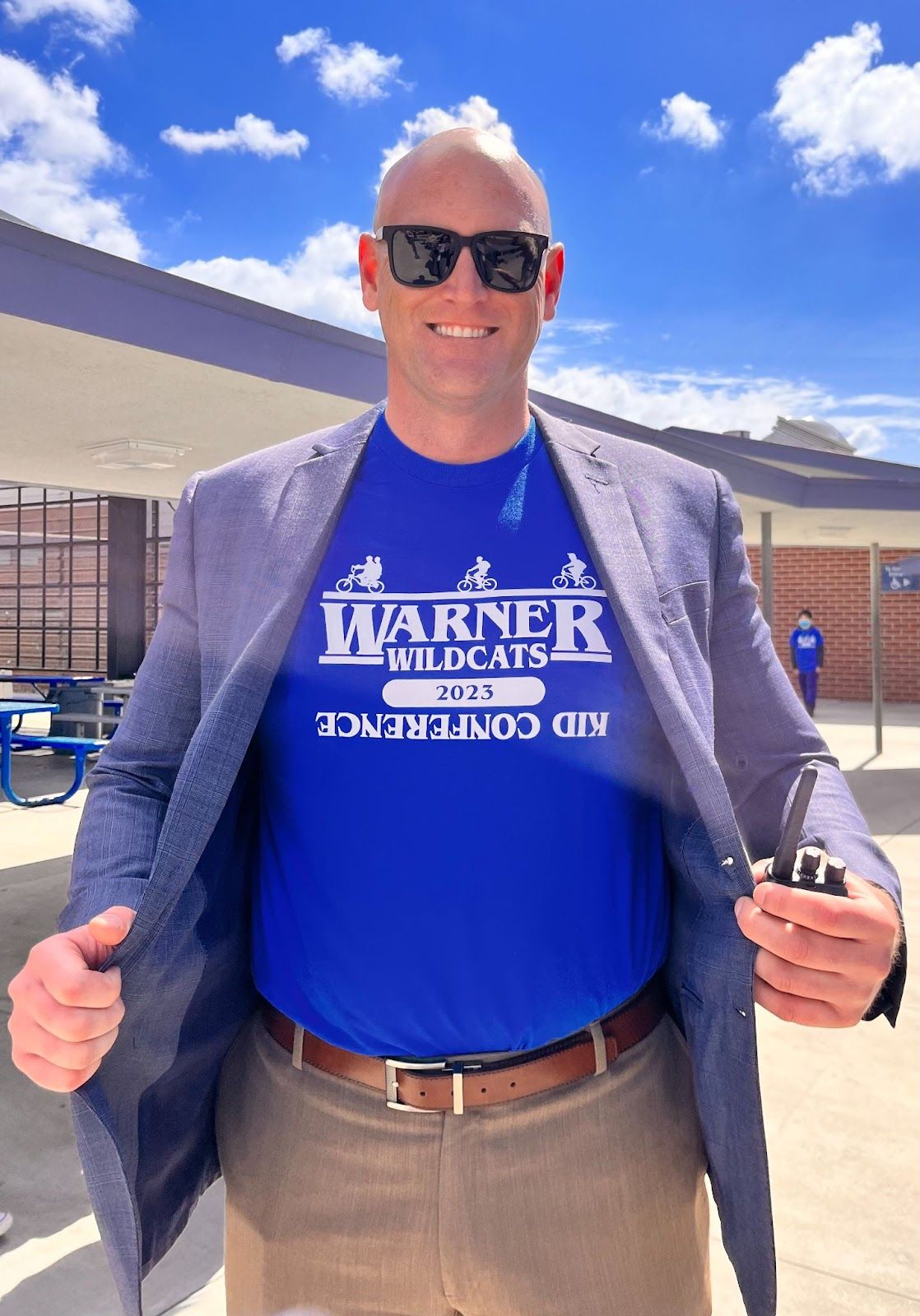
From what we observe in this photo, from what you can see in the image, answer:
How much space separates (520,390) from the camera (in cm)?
148

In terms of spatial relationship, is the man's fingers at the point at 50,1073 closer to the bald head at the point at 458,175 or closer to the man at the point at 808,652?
the bald head at the point at 458,175

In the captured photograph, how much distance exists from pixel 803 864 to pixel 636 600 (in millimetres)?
397

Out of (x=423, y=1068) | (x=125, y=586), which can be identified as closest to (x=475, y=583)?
(x=423, y=1068)

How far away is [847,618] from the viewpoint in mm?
19953

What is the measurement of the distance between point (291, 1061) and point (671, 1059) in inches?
21.2

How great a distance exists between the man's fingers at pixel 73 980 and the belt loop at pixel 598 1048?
62 centimetres

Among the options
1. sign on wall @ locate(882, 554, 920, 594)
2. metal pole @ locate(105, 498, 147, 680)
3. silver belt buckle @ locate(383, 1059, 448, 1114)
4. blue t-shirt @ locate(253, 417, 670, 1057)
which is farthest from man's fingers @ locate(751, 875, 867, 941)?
sign on wall @ locate(882, 554, 920, 594)

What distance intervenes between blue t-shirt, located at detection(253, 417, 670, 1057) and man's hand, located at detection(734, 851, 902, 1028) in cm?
23

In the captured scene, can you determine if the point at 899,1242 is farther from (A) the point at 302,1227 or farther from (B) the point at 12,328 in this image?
(B) the point at 12,328

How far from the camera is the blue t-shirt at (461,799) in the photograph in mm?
1285

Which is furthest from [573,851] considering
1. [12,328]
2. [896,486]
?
[896,486]

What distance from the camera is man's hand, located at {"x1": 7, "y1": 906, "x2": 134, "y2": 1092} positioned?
1.08 m

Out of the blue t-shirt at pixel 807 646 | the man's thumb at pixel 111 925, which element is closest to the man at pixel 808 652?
the blue t-shirt at pixel 807 646

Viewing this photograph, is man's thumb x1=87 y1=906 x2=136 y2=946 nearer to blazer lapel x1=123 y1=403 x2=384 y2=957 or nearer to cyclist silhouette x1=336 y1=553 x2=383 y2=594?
blazer lapel x1=123 y1=403 x2=384 y2=957
